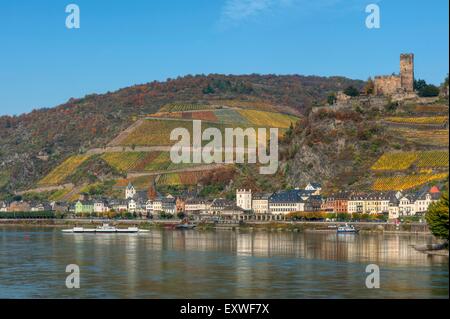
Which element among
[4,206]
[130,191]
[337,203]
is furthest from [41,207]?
[337,203]

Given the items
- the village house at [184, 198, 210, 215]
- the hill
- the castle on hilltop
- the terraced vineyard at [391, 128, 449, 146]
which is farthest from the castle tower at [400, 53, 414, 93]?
the village house at [184, 198, 210, 215]

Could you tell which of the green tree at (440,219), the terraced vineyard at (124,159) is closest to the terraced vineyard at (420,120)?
the terraced vineyard at (124,159)

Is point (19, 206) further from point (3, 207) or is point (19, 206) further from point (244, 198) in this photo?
point (244, 198)

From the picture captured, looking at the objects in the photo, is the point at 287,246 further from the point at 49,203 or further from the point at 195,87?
the point at 195,87

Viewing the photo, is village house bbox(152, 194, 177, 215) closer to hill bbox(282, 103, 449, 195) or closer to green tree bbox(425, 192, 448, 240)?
hill bbox(282, 103, 449, 195)

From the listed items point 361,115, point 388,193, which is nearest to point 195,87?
point 361,115

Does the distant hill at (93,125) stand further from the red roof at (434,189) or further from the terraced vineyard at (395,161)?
the red roof at (434,189)

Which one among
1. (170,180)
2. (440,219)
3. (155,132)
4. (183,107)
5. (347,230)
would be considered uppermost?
(183,107)
